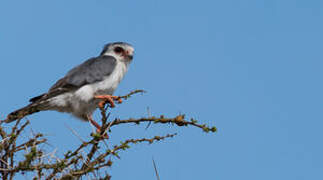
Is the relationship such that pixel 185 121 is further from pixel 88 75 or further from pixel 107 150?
pixel 88 75

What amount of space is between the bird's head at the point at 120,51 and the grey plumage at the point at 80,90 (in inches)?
20.1

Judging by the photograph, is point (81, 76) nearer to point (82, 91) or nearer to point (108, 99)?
point (82, 91)

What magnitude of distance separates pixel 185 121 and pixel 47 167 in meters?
1.21

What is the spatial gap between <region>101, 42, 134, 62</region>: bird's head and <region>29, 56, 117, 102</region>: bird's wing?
42 cm

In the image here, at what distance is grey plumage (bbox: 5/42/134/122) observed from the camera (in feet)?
19.8

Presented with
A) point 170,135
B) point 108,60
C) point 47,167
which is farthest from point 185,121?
point 108,60

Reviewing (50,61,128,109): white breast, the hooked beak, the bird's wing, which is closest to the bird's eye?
the hooked beak

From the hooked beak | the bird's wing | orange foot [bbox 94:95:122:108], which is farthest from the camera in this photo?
the hooked beak

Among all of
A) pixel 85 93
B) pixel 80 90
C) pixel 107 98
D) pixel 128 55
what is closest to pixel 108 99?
pixel 107 98

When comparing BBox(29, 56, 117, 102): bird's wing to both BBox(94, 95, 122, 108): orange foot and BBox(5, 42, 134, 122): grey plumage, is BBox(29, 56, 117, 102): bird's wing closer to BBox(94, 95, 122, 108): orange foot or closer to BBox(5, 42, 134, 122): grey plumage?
BBox(5, 42, 134, 122): grey plumage

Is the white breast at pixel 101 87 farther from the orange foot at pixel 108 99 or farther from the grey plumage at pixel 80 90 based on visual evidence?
the orange foot at pixel 108 99

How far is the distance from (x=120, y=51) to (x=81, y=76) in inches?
44.2

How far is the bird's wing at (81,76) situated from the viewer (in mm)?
6139

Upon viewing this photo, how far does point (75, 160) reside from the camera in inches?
126
